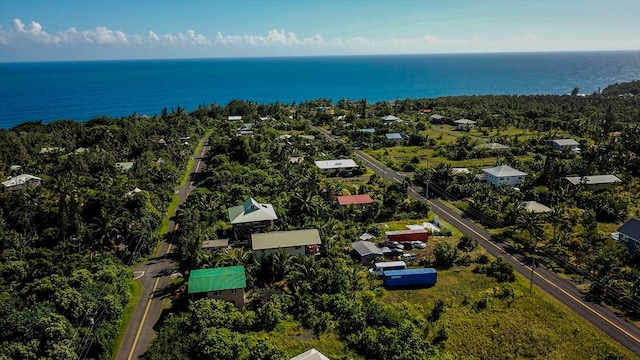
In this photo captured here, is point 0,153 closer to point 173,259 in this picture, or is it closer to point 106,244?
point 106,244

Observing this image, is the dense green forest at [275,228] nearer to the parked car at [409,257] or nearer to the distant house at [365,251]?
the parked car at [409,257]

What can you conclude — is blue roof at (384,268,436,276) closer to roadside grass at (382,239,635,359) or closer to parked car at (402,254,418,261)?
roadside grass at (382,239,635,359)

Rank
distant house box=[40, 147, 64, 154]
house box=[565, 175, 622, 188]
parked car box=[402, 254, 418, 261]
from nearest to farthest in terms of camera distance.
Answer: parked car box=[402, 254, 418, 261] < house box=[565, 175, 622, 188] < distant house box=[40, 147, 64, 154]

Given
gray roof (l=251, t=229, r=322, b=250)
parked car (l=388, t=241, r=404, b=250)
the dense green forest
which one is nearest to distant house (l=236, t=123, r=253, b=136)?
the dense green forest

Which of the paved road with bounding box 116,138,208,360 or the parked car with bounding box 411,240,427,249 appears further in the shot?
the parked car with bounding box 411,240,427,249

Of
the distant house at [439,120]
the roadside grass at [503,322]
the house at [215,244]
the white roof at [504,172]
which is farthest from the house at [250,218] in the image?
the distant house at [439,120]

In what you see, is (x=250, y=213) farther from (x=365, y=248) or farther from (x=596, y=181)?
(x=596, y=181)

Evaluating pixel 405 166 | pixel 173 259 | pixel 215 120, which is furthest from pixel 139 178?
pixel 215 120
